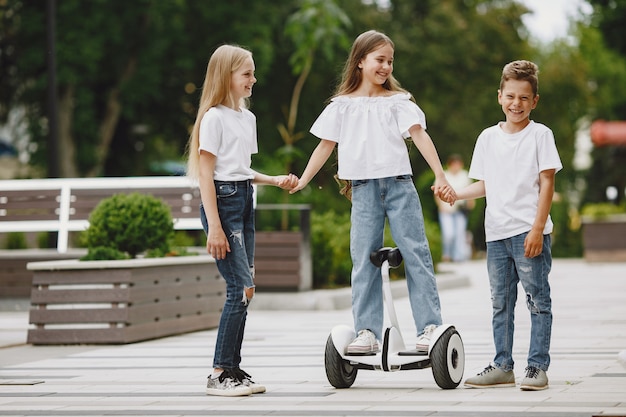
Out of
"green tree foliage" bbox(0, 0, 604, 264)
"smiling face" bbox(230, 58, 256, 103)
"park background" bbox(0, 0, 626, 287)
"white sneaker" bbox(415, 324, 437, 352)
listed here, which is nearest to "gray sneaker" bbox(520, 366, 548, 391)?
"white sneaker" bbox(415, 324, 437, 352)

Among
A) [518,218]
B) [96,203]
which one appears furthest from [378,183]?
[96,203]

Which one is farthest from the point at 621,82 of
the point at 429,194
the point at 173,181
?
the point at 173,181

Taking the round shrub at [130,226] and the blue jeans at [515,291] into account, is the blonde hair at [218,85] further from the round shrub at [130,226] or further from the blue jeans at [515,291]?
the round shrub at [130,226]

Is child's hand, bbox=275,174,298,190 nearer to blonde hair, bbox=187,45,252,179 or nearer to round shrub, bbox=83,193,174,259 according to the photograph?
blonde hair, bbox=187,45,252,179

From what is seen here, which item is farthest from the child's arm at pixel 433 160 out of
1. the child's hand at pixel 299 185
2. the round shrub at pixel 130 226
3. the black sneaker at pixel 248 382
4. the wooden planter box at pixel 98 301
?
the round shrub at pixel 130 226

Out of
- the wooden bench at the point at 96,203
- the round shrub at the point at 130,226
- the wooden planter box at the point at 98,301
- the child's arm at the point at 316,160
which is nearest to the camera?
the child's arm at the point at 316,160

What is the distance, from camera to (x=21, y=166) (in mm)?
30984

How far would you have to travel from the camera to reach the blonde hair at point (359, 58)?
286 inches

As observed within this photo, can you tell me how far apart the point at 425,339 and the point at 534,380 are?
24.3 inches

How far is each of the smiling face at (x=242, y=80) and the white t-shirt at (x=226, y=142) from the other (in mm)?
110

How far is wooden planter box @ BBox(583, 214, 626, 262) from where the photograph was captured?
24281 mm

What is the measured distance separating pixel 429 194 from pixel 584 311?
13.9 metres

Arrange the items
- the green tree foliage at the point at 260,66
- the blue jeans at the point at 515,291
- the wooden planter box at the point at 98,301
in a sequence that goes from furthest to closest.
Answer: the green tree foliage at the point at 260,66
the wooden planter box at the point at 98,301
the blue jeans at the point at 515,291

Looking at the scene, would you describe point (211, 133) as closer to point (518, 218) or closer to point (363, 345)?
point (363, 345)
